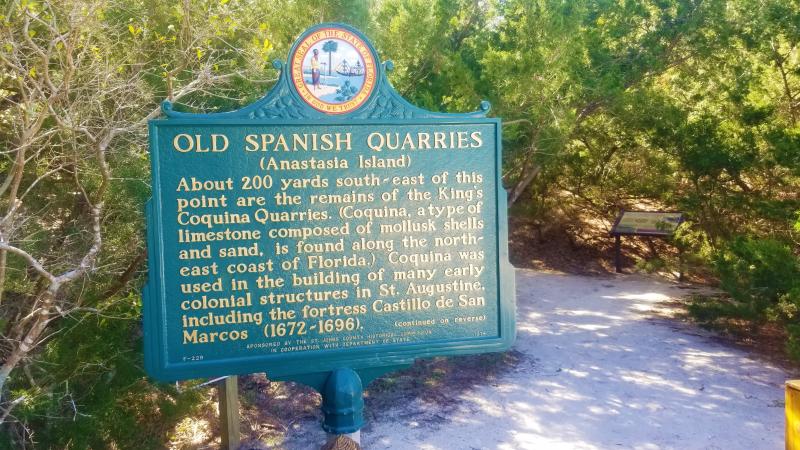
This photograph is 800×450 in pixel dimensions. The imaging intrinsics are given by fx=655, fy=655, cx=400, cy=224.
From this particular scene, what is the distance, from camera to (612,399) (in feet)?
21.1

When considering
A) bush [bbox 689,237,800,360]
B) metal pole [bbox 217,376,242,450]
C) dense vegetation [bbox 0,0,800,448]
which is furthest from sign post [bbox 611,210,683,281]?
metal pole [bbox 217,376,242,450]

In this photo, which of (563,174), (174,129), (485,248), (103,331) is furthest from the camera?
(563,174)

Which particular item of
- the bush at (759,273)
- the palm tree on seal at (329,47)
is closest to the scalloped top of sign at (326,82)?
the palm tree on seal at (329,47)

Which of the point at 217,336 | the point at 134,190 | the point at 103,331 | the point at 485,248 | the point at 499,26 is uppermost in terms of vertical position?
the point at 499,26

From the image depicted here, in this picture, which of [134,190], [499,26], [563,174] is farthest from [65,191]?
[563,174]

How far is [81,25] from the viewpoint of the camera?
471 cm

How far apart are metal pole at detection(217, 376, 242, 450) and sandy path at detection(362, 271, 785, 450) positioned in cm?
119

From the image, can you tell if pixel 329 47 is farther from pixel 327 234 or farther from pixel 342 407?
pixel 342 407

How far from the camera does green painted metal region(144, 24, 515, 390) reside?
315cm

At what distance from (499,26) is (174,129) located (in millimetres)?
6288

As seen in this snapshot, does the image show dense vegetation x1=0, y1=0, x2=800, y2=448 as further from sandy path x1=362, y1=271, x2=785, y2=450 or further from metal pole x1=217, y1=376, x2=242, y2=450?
sandy path x1=362, y1=271, x2=785, y2=450

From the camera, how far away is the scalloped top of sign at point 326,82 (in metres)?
3.24

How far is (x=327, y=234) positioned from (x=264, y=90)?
4.01m

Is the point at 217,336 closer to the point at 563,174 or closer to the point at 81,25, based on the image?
the point at 81,25
